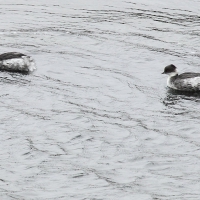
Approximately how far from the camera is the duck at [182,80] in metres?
24.8

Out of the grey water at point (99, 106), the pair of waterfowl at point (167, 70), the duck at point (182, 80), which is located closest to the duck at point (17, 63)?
the pair of waterfowl at point (167, 70)

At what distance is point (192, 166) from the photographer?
17891 millimetres

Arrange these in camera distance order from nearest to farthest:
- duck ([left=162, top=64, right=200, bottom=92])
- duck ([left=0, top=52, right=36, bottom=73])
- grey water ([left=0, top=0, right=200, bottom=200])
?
grey water ([left=0, top=0, right=200, bottom=200]) < duck ([left=162, top=64, right=200, bottom=92]) < duck ([left=0, top=52, right=36, bottom=73])

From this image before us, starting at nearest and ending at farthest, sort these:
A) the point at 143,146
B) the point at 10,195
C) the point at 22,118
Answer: the point at 10,195
the point at 143,146
the point at 22,118

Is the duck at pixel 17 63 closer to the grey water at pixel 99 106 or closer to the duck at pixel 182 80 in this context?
the grey water at pixel 99 106

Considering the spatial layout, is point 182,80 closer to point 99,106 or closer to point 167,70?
point 167,70

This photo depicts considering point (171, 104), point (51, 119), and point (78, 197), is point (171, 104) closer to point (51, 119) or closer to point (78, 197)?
point (51, 119)

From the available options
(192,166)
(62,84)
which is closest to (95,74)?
(62,84)

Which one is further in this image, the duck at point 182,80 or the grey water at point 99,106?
the duck at point 182,80

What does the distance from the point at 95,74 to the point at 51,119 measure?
5.48 metres

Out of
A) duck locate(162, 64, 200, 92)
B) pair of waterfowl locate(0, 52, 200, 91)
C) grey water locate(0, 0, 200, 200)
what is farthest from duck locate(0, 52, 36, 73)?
duck locate(162, 64, 200, 92)

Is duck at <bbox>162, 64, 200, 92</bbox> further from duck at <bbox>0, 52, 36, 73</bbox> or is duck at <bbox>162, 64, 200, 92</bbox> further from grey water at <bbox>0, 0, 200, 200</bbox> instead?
duck at <bbox>0, 52, 36, 73</bbox>

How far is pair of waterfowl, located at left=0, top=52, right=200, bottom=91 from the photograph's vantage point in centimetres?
2494

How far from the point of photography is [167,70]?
26031 mm
